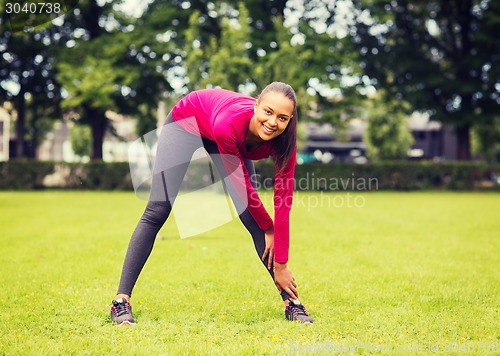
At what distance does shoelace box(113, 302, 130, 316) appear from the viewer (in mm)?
3832

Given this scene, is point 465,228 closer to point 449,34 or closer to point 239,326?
point 239,326

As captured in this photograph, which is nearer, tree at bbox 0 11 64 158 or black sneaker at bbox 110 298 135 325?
black sneaker at bbox 110 298 135 325

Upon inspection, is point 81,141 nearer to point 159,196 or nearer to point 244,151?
point 159,196

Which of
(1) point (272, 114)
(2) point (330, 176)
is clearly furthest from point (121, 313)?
(2) point (330, 176)

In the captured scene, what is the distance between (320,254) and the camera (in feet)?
23.6

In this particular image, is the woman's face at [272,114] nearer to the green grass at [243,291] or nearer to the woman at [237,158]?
the woman at [237,158]

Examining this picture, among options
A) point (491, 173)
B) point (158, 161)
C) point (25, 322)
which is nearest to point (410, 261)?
point (158, 161)

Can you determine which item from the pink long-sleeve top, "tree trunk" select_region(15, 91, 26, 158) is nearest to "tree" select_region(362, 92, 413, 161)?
"tree trunk" select_region(15, 91, 26, 158)

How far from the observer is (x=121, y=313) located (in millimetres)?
3826

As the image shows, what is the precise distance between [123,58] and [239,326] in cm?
2347

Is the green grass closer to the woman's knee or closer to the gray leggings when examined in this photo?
the gray leggings

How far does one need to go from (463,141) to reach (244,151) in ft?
85.8

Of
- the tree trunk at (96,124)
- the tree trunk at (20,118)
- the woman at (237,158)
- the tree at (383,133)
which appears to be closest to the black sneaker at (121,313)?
the woman at (237,158)

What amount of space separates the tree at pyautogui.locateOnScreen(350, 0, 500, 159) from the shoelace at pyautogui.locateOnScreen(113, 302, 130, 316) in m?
24.3
